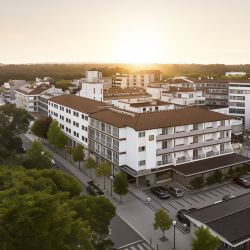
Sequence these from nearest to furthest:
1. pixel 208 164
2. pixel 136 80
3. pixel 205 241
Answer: pixel 205 241 < pixel 208 164 < pixel 136 80

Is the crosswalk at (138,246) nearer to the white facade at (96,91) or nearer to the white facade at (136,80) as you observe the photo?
the white facade at (96,91)

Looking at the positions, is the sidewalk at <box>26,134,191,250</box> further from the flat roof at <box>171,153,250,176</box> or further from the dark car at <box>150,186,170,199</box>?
the flat roof at <box>171,153,250,176</box>

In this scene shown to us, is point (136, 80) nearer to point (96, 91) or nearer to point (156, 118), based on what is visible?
point (96, 91)

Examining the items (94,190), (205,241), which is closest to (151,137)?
(94,190)

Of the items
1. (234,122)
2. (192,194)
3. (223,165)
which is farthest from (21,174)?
(234,122)

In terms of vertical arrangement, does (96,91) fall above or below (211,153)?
above

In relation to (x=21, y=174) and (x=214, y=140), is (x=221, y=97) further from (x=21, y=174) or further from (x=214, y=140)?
(x=21, y=174)

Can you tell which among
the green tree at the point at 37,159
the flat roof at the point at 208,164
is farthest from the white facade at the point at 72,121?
the flat roof at the point at 208,164
